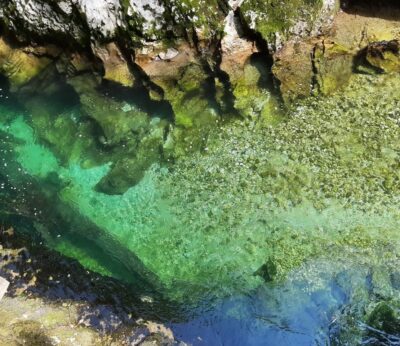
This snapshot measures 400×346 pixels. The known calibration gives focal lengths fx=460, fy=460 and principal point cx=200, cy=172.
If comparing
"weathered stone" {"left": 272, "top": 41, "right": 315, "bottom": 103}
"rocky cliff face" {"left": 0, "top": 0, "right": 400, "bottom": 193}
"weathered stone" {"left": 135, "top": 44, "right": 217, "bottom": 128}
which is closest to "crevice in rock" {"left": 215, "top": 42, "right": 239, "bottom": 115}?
"rocky cliff face" {"left": 0, "top": 0, "right": 400, "bottom": 193}

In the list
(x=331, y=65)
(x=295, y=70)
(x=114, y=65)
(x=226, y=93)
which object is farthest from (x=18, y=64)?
(x=331, y=65)

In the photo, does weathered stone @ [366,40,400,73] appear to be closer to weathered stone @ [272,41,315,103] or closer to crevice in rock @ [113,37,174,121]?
weathered stone @ [272,41,315,103]

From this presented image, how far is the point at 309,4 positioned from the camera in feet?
28.7

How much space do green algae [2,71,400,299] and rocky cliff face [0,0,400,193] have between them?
38cm

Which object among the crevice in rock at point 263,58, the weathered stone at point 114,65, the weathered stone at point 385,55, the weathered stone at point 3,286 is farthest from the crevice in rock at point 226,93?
the weathered stone at point 3,286

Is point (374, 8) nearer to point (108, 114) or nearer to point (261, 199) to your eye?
point (261, 199)

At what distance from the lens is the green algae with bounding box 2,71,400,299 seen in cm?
748

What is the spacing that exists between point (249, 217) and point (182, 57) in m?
3.50

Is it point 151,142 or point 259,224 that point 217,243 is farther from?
point 151,142

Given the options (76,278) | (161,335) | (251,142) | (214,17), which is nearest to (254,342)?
(161,335)

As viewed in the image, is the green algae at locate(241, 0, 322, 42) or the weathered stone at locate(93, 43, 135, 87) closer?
the green algae at locate(241, 0, 322, 42)

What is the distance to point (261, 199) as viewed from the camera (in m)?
8.10

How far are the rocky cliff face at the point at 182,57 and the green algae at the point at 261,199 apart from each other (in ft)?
1.25

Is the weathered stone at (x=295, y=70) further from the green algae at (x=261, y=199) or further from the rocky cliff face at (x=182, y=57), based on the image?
the green algae at (x=261, y=199)
